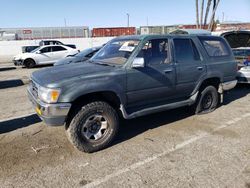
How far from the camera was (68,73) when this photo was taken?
13.7 feet

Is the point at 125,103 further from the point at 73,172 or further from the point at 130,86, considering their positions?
the point at 73,172

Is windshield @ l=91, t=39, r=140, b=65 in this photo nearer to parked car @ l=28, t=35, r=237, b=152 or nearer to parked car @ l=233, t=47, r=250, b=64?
parked car @ l=28, t=35, r=237, b=152

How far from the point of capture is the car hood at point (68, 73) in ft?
12.9

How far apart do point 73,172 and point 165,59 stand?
8.74ft

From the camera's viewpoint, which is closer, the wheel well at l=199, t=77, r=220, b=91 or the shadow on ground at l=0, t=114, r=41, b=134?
the shadow on ground at l=0, t=114, r=41, b=134

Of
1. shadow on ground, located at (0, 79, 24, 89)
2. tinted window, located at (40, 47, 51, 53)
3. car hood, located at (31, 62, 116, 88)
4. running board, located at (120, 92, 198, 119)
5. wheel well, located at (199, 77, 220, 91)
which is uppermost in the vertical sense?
tinted window, located at (40, 47, 51, 53)

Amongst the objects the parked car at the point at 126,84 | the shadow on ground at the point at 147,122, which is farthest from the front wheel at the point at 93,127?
the shadow on ground at the point at 147,122

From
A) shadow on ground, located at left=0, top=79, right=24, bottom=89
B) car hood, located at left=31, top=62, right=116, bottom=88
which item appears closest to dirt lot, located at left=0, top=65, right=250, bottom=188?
car hood, located at left=31, top=62, right=116, bottom=88

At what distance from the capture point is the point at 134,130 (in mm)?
5039

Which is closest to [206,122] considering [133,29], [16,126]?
[16,126]

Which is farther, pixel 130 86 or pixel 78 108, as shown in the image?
pixel 130 86

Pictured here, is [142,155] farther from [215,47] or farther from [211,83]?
[215,47]

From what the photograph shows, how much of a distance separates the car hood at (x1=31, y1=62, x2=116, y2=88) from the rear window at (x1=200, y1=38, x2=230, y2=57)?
8.23 ft

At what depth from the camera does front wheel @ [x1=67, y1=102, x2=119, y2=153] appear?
3986mm
